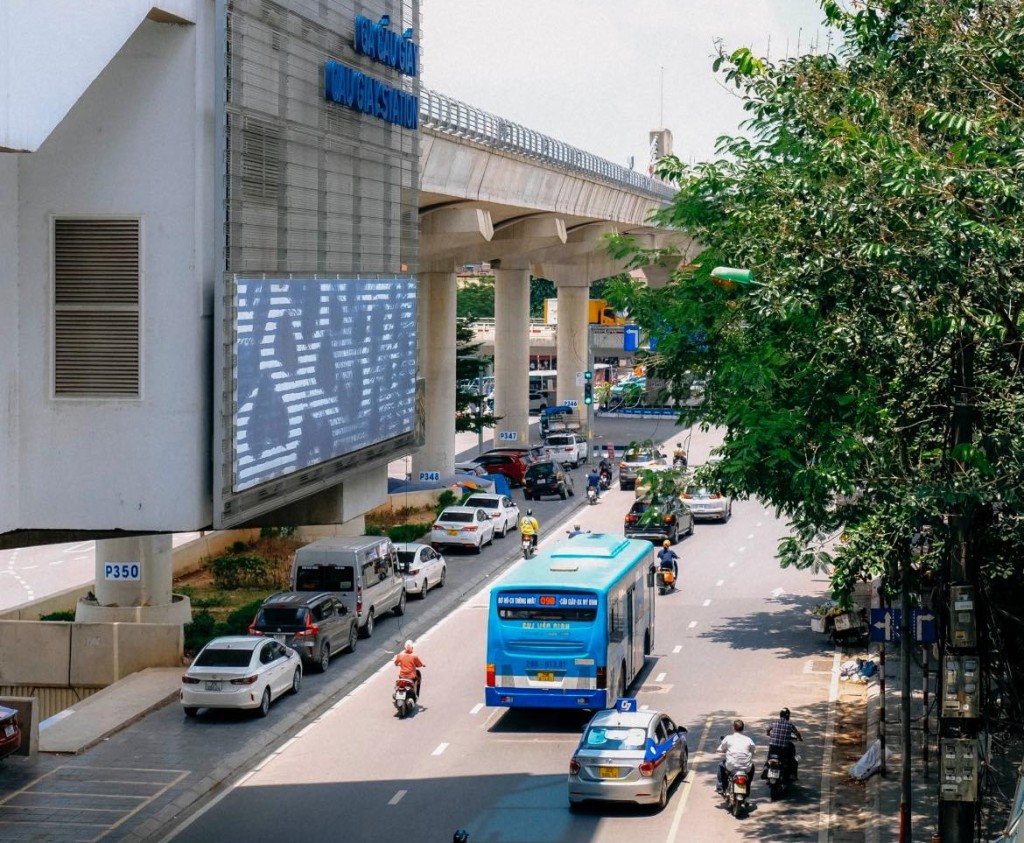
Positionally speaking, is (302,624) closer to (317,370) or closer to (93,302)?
(317,370)

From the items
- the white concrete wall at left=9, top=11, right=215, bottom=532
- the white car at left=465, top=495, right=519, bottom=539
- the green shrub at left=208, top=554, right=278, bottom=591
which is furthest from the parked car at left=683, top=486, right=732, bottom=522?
the white concrete wall at left=9, top=11, right=215, bottom=532

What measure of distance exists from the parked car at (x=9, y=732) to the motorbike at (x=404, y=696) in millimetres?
6590

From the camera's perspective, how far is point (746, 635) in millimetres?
37875

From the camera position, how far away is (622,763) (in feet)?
79.2

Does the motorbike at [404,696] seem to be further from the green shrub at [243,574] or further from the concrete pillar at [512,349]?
the concrete pillar at [512,349]

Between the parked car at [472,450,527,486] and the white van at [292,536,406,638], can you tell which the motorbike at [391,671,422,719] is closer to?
the white van at [292,536,406,638]

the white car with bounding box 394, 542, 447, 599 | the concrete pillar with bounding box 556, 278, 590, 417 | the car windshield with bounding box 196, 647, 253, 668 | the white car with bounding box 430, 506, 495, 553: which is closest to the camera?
the car windshield with bounding box 196, 647, 253, 668

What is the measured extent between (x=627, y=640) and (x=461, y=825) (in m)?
8.28

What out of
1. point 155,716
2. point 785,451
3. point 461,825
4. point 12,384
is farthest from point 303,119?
point 155,716

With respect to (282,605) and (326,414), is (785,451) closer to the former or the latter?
(326,414)

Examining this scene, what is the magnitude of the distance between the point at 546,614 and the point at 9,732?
888 centimetres

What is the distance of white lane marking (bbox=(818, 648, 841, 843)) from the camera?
23.8 metres

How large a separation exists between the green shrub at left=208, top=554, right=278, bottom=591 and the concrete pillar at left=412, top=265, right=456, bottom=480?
17.1 m

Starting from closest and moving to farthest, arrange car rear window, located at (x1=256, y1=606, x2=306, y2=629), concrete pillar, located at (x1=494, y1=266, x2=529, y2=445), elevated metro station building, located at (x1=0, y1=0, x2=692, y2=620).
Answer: elevated metro station building, located at (x1=0, y1=0, x2=692, y2=620) → car rear window, located at (x1=256, y1=606, x2=306, y2=629) → concrete pillar, located at (x1=494, y1=266, x2=529, y2=445)
